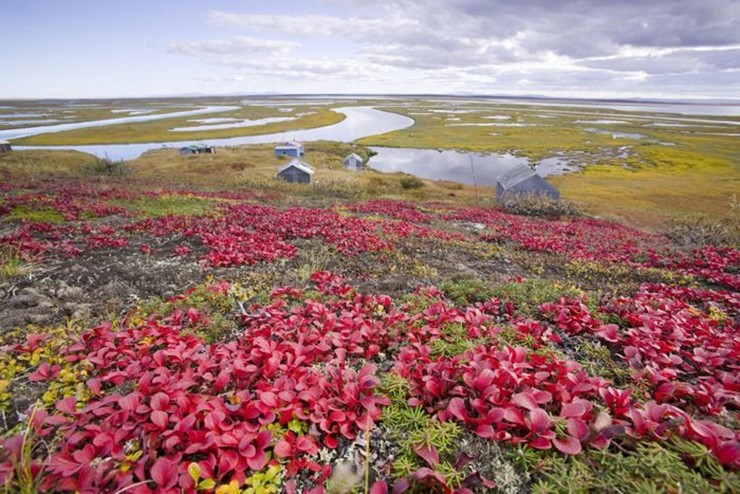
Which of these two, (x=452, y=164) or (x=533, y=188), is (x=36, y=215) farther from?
(x=452, y=164)

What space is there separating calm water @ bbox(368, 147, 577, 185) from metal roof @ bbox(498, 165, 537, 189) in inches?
960

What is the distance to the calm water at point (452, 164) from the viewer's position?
7375 cm

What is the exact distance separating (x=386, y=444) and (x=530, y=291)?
16.1ft

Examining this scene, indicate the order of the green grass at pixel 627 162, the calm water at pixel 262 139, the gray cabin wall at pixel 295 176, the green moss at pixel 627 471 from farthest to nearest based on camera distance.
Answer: the calm water at pixel 262 139 < the gray cabin wall at pixel 295 176 < the green grass at pixel 627 162 < the green moss at pixel 627 471

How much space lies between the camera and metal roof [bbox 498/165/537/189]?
1555 inches

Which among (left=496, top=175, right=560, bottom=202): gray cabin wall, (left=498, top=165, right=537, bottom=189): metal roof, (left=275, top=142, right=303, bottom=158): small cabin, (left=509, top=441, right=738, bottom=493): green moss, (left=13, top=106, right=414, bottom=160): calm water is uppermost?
(left=13, top=106, right=414, bottom=160): calm water

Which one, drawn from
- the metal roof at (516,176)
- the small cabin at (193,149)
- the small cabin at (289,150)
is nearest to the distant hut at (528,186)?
the metal roof at (516,176)

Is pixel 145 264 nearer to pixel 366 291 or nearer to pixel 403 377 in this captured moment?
pixel 366 291

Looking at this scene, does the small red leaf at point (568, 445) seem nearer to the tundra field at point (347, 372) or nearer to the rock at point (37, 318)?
the tundra field at point (347, 372)

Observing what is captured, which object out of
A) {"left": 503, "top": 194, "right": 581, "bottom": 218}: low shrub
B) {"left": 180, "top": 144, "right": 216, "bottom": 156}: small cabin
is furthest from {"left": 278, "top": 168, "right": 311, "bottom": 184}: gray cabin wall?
{"left": 180, "top": 144, "right": 216, "bottom": 156}: small cabin

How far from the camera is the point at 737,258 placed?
1316cm

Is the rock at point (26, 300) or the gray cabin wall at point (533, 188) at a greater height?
the rock at point (26, 300)

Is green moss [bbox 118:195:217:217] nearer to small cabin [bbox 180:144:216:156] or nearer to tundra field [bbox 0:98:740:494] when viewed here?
tundra field [bbox 0:98:740:494]

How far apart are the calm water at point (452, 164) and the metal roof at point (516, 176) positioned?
2438 centimetres
